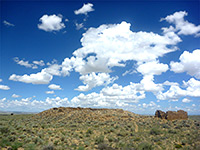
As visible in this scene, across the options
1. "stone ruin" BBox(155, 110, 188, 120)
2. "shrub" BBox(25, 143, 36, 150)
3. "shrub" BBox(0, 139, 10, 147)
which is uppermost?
"stone ruin" BBox(155, 110, 188, 120)

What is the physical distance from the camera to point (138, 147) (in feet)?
59.1

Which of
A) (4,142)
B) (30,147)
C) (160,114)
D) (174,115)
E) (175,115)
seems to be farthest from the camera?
(160,114)

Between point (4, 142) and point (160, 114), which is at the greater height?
point (160, 114)

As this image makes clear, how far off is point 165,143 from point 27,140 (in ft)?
58.9

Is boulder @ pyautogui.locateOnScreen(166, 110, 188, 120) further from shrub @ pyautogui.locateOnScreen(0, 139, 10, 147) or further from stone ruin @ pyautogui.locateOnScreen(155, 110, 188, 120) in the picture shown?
shrub @ pyautogui.locateOnScreen(0, 139, 10, 147)

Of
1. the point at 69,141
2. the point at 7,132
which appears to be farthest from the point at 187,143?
the point at 7,132

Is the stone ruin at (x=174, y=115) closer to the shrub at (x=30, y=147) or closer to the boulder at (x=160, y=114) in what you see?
the boulder at (x=160, y=114)

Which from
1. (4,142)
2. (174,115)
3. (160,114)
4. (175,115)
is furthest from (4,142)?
(175,115)

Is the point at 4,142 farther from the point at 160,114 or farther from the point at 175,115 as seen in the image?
the point at 175,115

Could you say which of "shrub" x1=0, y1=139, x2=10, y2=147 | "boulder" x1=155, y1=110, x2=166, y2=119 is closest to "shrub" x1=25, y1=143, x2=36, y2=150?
"shrub" x1=0, y1=139, x2=10, y2=147

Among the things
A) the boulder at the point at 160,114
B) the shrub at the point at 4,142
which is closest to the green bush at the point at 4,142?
the shrub at the point at 4,142

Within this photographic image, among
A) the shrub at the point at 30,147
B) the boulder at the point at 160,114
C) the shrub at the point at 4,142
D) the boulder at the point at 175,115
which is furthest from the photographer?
the boulder at the point at 160,114

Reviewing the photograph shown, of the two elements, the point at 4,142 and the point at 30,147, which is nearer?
→ the point at 30,147

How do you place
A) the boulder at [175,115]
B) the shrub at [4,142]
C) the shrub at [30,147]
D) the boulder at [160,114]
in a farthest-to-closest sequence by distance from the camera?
1. the boulder at [160,114]
2. the boulder at [175,115]
3. the shrub at [4,142]
4. the shrub at [30,147]
